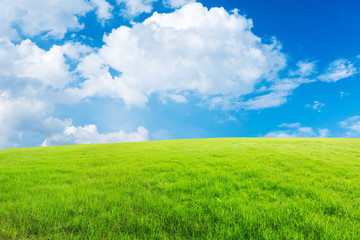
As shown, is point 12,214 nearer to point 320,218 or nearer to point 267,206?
point 267,206

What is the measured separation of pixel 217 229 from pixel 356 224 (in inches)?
142

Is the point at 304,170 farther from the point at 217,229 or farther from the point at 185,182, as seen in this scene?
the point at 217,229

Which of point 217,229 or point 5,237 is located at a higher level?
point 217,229

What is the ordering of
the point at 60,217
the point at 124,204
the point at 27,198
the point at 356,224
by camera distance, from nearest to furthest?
the point at 356,224 → the point at 60,217 → the point at 124,204 → the point at 27,198

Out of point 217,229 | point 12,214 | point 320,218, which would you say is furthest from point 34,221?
point 320,218

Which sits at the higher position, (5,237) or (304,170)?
(304,170)

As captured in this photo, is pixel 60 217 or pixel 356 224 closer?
pixel 356 224

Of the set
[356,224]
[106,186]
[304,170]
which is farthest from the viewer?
[304,170]

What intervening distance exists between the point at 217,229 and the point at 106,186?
4.98 meters

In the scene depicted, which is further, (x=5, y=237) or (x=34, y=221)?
(x=34, y=221)

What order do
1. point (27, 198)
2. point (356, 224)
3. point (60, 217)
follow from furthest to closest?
point (27, 198) < point (60, 217) < point (356, 224)

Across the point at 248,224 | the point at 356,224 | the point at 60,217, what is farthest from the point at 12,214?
the point at 356,224

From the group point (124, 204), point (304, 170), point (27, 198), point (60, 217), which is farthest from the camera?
point (304, 170)

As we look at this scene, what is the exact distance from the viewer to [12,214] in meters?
5.00
